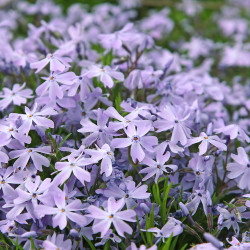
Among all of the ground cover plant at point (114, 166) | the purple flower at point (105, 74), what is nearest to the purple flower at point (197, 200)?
the ground cover plant at point (114, 166)

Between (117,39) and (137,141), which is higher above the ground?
(117,39)

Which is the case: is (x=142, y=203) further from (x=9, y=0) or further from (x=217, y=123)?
(x=9, y=0)

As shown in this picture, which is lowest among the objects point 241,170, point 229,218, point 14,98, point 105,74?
point 229,218

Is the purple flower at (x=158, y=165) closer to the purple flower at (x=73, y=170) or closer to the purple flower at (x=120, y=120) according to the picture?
the purple flower at (x=120, y=120)

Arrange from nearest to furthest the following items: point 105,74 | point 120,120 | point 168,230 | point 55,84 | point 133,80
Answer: point 168,230
point 120,120
point 55,84
point 105,74
point 133,80

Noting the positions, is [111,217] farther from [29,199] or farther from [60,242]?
[29,199]

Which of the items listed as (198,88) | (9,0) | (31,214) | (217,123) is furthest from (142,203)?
(9,0)

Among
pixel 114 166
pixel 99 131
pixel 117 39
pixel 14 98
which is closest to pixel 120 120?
pixel 99 131
